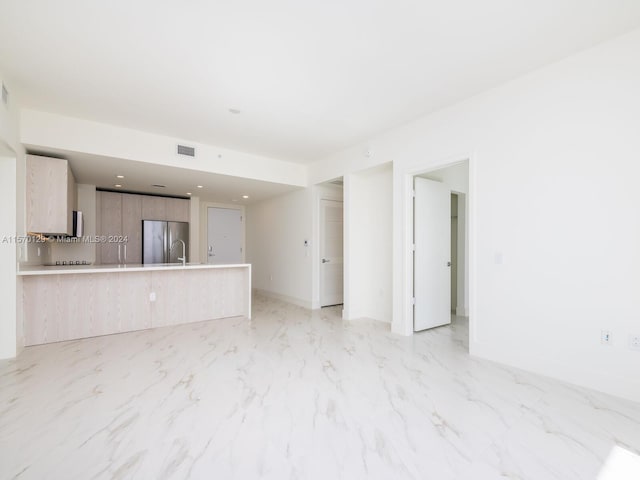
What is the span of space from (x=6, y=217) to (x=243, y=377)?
115 inches

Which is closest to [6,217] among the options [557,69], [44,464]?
[44,464]

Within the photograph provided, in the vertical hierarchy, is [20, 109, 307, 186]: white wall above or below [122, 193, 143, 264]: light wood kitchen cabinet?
above

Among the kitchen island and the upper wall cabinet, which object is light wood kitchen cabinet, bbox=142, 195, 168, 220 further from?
the upper wall cabinet

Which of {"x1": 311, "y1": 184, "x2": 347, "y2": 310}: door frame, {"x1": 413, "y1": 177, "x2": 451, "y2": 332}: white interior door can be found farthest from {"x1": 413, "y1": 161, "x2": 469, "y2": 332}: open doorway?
{"x1": 311, "y1": 184, "x2": 347, "y2": 310}: door frame

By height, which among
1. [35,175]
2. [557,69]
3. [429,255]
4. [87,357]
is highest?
[557,69]

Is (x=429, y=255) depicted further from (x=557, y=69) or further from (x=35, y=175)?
(x=35, y=175)

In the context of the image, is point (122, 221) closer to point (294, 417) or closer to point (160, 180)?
point (160, 180)

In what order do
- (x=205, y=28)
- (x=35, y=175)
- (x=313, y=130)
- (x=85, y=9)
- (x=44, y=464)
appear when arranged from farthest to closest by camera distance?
(x=313, y=130), (x=35, y=175), (x=205, y=28), (x=85, y=9), (x=44, y=464)

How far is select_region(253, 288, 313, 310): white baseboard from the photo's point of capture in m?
5.95

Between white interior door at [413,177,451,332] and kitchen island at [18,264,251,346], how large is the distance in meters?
2.60

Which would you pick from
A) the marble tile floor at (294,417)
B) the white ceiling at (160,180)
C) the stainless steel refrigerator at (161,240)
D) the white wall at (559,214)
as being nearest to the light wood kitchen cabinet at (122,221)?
the stainless steel refrigerator at (161,240)

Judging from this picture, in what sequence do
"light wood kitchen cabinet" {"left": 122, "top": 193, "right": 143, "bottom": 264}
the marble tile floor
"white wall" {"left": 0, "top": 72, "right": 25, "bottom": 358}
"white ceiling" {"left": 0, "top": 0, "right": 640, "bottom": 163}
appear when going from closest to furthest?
the marble tile floor < "white ceiling" {"left": 0, "top": 0, "right": 640, "bottom": 163} < "white wall" {"left": 0, "top": 72, "right": 25, "bottom": 358} < "light wood kitchen cabinet" {"left": 122, "top": 193, "right": 143, "bottom": 264}

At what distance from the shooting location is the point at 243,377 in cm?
277

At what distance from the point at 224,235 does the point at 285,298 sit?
2.69m
